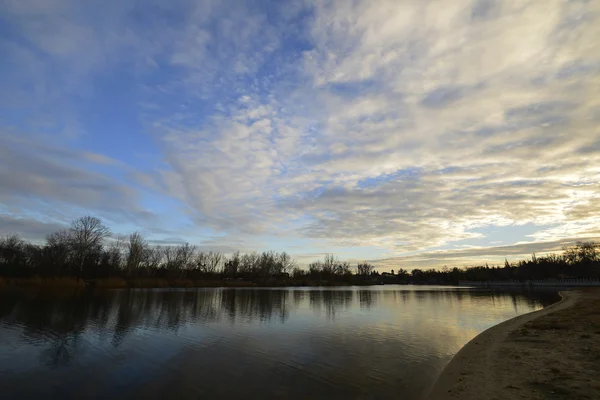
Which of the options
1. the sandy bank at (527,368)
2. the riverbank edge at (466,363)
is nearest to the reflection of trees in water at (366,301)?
the riverbank edge at (466,363)

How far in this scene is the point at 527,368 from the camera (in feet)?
40.0

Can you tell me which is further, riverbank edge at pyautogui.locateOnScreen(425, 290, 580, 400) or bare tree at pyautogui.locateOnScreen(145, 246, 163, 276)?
bare tree at pyautogui.locateOnScreen(145, 246, 163, 276)

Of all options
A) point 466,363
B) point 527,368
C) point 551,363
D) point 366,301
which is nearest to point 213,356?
point 466,363

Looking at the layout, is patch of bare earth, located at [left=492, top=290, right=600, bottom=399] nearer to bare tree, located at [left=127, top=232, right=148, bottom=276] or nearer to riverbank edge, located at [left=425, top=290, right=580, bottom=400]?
riverbank edge, located at [left=425, top=290, right=580, bottom=400]

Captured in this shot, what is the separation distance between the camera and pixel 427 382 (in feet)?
39.7

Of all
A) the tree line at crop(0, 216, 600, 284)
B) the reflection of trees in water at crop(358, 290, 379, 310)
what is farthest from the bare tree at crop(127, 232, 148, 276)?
the reflection of trees in water at crop(358, 290, 379, 310)

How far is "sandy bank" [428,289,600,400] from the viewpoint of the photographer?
970cm

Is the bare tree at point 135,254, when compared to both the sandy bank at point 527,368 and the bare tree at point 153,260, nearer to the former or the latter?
the bare tree at point 153,260

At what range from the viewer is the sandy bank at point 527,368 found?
31.8ft

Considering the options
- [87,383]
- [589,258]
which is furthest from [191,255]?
[589,258]

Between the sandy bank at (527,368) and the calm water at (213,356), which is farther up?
the sandy bank at (527,368)

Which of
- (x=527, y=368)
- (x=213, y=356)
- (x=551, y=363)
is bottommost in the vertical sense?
(x=213, y=356)

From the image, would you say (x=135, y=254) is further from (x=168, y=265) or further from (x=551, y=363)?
(x=551, y=363)

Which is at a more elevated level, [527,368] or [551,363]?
[551,363]
